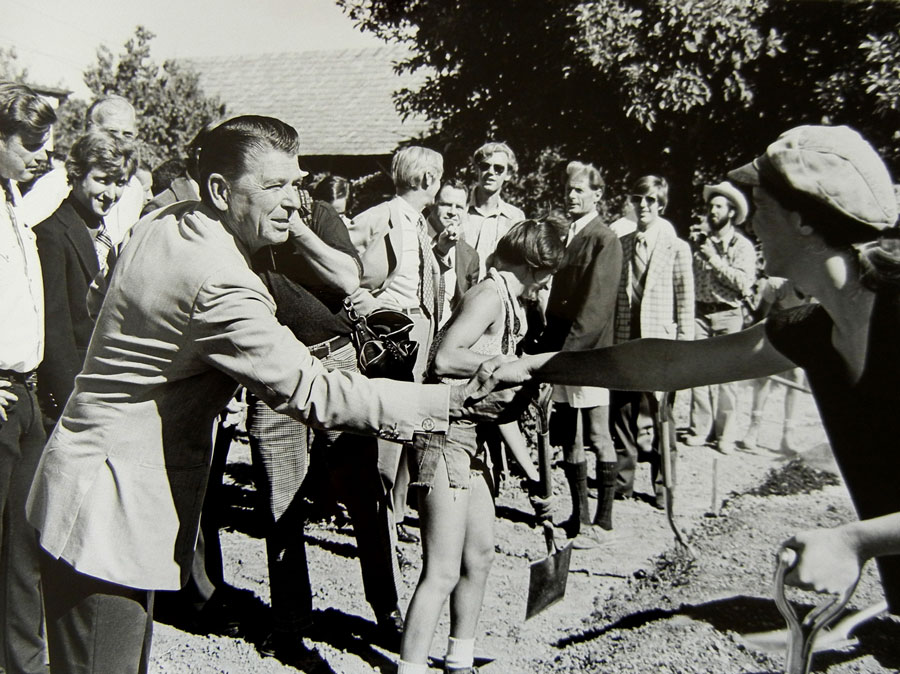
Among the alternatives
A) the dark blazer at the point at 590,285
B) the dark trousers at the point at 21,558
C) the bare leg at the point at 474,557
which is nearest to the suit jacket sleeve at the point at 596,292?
the dark blazer at the point at 590,285

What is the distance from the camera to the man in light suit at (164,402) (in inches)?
72.9

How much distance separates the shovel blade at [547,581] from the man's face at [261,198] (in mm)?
1834

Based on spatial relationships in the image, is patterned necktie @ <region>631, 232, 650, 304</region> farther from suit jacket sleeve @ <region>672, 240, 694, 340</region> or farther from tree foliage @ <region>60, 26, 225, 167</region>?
tree foliage @ <region>60, 26, 225, 167</region>

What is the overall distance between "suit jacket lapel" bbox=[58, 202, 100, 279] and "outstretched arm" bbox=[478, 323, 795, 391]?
1.60 m

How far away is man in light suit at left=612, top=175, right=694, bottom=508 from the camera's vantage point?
187 inches

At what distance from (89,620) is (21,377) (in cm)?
107

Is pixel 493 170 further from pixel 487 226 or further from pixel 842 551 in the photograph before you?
pixel 842 551

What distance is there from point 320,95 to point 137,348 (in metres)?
8.75

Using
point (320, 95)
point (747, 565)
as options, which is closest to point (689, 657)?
point (747, 565)

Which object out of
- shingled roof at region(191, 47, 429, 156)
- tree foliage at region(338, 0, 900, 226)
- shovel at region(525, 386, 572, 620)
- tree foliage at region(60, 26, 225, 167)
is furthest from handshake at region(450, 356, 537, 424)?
shingled roof at region(191, 47, 429, 156)

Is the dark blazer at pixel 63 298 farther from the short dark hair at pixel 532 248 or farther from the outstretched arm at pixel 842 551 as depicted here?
the outstretched arm at pixel 842 551

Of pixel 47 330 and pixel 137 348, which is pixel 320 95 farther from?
pixel 137 348

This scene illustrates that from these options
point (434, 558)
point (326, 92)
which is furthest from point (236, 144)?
point (326, 92)

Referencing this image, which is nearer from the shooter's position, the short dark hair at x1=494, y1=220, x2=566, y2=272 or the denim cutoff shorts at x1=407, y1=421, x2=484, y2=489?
the denim cutoff shorts at x1=407, y1=421, x2=484, y2=489
